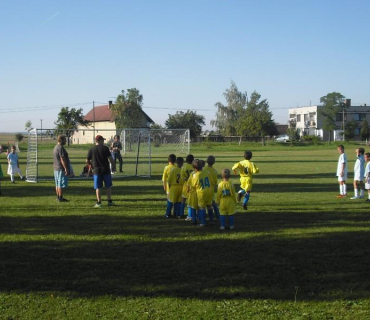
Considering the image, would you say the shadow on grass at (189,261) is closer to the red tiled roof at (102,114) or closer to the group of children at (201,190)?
the group of children at (201,190)

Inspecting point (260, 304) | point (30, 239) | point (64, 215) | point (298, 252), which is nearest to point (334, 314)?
point (260, 304)

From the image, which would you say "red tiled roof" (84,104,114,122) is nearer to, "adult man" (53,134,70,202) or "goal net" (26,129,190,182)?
"goal net" (26,129,190,182)

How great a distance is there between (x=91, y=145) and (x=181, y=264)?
22.3 metres

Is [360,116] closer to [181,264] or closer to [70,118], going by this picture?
[70,118]

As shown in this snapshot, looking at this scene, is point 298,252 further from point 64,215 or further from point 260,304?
point 64,215

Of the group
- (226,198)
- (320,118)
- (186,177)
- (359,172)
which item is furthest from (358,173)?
(320,118)

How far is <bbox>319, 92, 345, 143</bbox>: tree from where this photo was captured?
335 ft

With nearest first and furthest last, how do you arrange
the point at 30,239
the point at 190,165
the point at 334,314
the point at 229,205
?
1. the point at 334,314
2. the point at 30,239
3. the point at 229,205
4. the point at 190,165

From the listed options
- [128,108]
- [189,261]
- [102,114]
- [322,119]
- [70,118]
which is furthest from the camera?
[322,119]

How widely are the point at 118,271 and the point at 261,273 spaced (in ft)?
6.51

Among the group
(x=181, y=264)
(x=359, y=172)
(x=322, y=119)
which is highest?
(x=322, y=119)

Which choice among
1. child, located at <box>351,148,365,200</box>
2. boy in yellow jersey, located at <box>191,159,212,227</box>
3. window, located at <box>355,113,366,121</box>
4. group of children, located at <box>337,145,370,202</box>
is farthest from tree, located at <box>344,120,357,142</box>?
boy in yellow jersey, located at <box>191,159,212,227</box>

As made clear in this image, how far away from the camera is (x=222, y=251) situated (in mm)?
8203

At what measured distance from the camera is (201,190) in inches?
404
